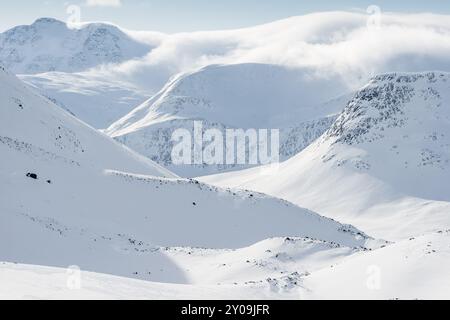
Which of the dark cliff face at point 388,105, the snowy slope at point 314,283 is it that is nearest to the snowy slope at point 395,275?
the snowy slope at point 314,283

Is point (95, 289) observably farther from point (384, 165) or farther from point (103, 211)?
point (384, 165)

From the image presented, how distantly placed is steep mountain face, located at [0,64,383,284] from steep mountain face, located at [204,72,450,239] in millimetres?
55535

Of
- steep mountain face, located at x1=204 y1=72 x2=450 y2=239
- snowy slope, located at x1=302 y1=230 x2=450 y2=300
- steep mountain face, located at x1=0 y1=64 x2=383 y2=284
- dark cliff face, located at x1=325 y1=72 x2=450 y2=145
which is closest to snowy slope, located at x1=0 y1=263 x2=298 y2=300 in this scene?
snowy slope, located at x1=302 y1=230 x2=450 y2=300

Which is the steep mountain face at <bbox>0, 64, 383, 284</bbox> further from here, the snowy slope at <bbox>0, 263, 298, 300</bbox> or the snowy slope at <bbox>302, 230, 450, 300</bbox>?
the snowy slope at <bbox>0, 263, 298, 300</bbox>

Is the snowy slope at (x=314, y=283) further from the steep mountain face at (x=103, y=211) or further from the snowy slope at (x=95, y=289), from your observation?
the steep mountain face at (x=103, y=211)

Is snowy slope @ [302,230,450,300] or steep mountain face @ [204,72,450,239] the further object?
steep mountain face @ [204,72,450,239]

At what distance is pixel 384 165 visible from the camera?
15325 cm

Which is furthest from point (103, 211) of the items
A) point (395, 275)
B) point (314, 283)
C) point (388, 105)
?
point (388, 105)

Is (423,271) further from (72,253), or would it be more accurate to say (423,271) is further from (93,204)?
(93,204)

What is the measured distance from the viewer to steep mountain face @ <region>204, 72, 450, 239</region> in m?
132

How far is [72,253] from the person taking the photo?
4138 cm

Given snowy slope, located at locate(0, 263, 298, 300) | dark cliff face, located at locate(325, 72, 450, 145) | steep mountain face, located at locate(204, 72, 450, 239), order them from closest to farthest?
snowy slope, located at locate(0, 263, 298, 300) < steep mountain face, located at locate(204, 72, 450, 239) < dark cliff face, located at locate(325, 72, 450, 145)

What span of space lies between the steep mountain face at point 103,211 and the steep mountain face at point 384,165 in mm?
55535
